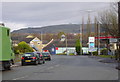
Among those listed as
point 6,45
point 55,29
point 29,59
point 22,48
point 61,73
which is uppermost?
point 55,29

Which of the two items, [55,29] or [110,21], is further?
[55,29]

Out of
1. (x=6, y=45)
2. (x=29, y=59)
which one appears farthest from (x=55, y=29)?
(x=6, y=45)

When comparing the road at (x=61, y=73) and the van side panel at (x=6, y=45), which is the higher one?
the van side panel at (x=6, y=45)

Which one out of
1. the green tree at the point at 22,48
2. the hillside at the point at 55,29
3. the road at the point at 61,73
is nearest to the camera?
the road at the point at 61,73

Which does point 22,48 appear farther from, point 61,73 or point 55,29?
point 55,29

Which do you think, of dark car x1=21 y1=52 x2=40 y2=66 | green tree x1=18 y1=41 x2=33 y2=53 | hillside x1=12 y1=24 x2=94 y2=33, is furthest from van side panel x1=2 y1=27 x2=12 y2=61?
hillside x1=12 y1=24 x2=94 y2=33

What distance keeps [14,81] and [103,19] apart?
3869 centimetres

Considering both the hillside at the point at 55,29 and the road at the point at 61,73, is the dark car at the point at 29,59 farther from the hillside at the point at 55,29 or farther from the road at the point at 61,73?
the hillside at the point at 55,29

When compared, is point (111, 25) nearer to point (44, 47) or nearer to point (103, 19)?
point (103, 19)

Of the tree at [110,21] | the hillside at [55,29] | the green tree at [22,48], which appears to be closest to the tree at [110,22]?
the tree at [110,21]

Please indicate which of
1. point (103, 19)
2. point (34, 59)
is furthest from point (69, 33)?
point (34, 59)

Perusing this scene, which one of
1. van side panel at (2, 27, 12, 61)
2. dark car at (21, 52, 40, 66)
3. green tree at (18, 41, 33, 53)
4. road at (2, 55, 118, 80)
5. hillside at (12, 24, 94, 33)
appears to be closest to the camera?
road at (2, 55, 118, 80)

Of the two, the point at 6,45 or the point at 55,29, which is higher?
the point at 55,29

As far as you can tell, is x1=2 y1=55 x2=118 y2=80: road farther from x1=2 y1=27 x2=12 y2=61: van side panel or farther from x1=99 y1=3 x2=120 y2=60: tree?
x1=99 y1=3 x2=120 y2=60: tree
